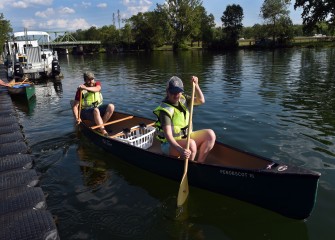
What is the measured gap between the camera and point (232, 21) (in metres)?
70.9

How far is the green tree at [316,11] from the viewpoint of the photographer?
1678 inches

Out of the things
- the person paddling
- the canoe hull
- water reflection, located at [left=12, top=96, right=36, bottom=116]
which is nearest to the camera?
the canoe hull

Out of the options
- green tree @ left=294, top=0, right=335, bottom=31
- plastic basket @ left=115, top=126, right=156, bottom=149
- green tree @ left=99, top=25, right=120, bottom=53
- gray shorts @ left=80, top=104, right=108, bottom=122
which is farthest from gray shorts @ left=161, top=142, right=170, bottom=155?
green tree @ left=99, top=25, right=120, bottom=53

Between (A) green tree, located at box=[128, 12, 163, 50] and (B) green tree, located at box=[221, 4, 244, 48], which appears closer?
(B) green tree, located at box=[221, 4, 244, 48]

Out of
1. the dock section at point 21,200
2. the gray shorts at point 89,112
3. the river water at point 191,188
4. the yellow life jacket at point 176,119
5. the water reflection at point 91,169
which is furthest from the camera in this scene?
the gray shorts at point 89,112

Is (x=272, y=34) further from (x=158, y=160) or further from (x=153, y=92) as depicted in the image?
(x=158, y=160)

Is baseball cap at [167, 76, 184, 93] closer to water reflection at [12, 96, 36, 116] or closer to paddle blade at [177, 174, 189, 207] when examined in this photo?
paddle blade at [177, 174, 189, 207]

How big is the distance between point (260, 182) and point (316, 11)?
151ft

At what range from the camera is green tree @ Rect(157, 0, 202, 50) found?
72062mm

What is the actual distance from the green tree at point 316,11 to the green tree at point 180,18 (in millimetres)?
30019

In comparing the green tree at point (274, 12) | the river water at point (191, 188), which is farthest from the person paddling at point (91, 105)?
the green tree at point (274, 12)

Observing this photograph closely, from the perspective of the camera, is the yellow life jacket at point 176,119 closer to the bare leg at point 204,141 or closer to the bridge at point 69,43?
the bare leg at point 204,141

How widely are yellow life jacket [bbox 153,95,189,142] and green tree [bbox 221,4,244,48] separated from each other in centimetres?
6669

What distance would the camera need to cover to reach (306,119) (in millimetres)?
10312
